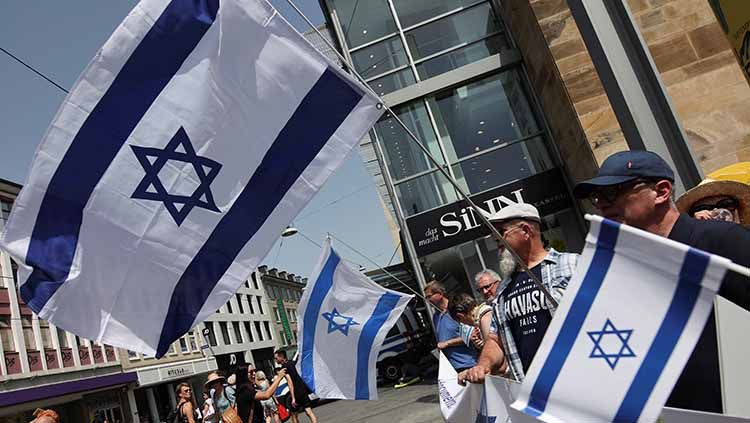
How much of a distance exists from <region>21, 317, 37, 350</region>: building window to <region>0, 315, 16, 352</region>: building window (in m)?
0.91

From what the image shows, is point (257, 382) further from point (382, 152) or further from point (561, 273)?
point (561, 273)

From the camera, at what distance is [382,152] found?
13992 mm

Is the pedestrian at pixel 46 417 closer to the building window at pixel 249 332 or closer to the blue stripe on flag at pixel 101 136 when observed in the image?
A: the blue stripe on flag at pixel 101 136

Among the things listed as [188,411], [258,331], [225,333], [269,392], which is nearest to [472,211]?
[269,392]

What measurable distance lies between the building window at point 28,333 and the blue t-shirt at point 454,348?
106ft

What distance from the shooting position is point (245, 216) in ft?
11.4

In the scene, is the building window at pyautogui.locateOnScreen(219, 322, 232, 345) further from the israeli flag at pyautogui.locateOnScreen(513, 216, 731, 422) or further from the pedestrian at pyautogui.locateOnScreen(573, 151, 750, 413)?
the israeli flag at pyautogui.locateOnScreen(513, 216, 731, 422)

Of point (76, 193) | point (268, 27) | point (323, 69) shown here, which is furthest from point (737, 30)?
point (76, 193)

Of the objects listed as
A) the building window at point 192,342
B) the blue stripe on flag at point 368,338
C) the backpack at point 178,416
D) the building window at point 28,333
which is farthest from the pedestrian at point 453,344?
the building window at point 192,342

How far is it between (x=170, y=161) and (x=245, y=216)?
490 mm

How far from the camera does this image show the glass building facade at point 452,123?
42.7 feet

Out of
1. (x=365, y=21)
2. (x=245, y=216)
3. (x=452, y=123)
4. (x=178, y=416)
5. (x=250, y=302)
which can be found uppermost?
(x=365, y=21)

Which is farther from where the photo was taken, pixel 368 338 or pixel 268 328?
pixel 268 328

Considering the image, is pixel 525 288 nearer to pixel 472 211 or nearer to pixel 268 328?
pixel 472 211
